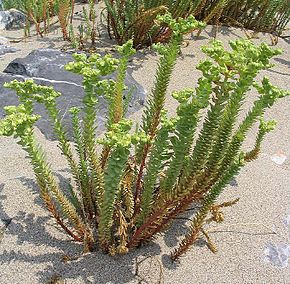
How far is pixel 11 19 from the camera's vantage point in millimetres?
4414

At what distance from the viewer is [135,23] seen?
3.34m

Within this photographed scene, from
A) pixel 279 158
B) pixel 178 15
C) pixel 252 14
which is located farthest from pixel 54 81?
pixel 252 14

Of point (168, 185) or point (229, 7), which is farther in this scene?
point (229, 7)

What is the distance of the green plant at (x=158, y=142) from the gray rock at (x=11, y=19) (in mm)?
2977

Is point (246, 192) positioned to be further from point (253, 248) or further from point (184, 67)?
point (184, 67)

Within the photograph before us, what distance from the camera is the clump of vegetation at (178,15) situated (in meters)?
3.39

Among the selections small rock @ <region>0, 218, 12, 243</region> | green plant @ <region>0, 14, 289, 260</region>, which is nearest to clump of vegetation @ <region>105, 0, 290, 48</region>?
green plant @ <region>0, 14, 289, 260</region>

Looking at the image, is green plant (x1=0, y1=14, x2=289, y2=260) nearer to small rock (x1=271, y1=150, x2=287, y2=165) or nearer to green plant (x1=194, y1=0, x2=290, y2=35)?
small rock (x1=271, y1=150, x2=287, y2=165)

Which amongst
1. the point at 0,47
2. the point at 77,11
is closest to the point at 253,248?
the point at 0,47

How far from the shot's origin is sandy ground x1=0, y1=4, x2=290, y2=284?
1.66m

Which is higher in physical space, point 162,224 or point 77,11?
point 162,224

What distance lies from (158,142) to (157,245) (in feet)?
1.68

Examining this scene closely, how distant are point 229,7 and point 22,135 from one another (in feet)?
10.3

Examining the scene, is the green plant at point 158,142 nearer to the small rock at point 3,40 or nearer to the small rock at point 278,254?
the small rock at point 278,254
